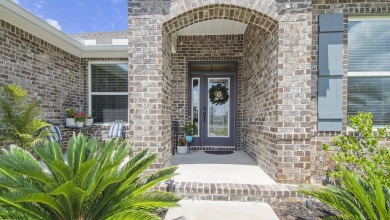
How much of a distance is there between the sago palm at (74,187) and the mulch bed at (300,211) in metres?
1.50

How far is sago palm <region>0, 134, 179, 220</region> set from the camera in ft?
5.03

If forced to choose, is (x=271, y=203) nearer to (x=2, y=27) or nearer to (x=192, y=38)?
(x=192, y=38)

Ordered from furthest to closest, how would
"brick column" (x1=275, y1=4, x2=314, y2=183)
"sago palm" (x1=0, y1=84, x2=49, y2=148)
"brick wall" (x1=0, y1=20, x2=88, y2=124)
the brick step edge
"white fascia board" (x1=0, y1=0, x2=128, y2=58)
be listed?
"brick wall" (x1=0, y1=20, x2=88, y2=124) → "white fascia board" (x1=0, y1=0, x2=128, y2=58) → "sago palm" (x1=0, y1=84, x2=49, y2=148) → "brick column" (x1=275, y1=4, x2=314, y2=183) → the brick step edge

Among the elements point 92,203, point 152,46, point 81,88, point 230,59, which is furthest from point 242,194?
point 81,88

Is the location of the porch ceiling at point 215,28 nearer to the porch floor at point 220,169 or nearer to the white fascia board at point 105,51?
the white fascia board at point 105,51

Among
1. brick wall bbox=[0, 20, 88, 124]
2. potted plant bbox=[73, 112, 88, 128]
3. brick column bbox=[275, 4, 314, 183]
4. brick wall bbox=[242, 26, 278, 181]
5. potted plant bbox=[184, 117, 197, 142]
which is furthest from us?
potted plant bbox=[73, 112, 88, 128]

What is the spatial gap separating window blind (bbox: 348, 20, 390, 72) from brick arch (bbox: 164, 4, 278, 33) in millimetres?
1414

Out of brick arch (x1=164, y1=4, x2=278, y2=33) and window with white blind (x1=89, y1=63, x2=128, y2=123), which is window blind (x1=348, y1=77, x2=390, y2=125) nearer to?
brick arch (x1=164, y1=4, x2=278, y2=33)

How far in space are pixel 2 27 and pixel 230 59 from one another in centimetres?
513

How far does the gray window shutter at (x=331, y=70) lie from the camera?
3.21 m

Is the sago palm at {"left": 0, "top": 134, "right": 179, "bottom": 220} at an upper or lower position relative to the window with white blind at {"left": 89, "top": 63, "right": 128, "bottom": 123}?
lower

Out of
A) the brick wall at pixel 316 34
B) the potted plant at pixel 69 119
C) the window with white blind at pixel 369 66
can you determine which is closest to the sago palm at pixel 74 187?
the brick wall at pixel 316 34

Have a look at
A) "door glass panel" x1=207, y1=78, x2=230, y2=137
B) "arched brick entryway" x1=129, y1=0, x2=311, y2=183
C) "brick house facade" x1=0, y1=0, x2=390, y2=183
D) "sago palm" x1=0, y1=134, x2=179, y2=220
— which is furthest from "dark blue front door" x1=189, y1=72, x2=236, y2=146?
"sago palm" x1=0, y1=134, x2=179, y2=220

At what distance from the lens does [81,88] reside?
21.6 ft
